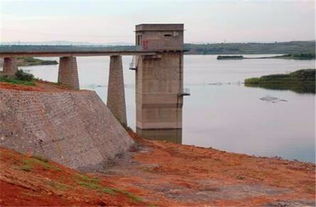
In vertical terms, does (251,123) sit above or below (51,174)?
below

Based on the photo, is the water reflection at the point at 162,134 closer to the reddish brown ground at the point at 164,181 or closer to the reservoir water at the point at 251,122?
the reservoir water at the point at 251,122

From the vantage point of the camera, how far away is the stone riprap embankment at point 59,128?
2255 cm

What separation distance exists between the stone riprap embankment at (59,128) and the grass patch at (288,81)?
78.2 metres

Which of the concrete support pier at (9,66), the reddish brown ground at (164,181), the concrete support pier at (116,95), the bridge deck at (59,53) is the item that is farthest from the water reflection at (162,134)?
the concrete support pier at (9,66)

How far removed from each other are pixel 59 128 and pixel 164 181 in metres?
5.39

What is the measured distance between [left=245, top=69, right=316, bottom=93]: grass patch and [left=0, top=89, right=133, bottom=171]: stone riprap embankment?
78158mm

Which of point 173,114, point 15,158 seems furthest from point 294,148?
point 15,158

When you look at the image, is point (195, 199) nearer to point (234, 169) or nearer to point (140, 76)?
point (234, 169)

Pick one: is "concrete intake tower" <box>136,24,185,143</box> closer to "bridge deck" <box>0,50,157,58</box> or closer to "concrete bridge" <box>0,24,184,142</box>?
"concrete bridge" <box>0,24,184,142</box>

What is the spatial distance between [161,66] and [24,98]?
29.1 metres

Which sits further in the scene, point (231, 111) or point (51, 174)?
point (231, 111)

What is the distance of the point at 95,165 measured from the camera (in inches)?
1014

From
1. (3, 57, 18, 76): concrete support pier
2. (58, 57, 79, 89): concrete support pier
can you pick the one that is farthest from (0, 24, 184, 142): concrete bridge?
(3, 57, 18, 76): concrete support pier

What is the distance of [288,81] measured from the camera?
11262 cm
